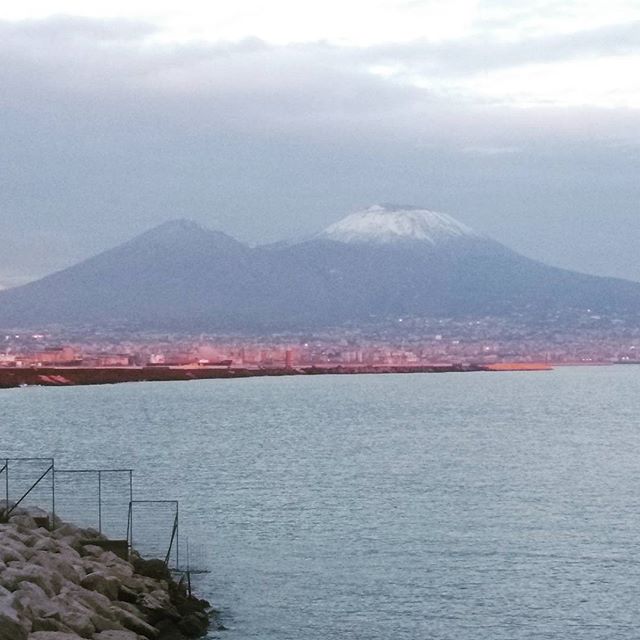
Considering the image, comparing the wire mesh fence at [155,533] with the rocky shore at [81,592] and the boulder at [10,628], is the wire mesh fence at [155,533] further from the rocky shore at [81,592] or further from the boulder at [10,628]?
the boulder at [10,628]

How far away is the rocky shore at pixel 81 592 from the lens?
20.1 metres

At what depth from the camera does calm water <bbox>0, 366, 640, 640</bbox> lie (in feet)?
88.5

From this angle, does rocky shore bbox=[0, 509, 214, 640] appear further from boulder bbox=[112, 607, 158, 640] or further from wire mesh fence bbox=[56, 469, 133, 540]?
wire mesh fence bbox=[56, 469, 133, 540]

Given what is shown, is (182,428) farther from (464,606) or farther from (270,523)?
(464,606)

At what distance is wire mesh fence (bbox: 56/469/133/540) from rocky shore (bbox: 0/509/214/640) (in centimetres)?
233

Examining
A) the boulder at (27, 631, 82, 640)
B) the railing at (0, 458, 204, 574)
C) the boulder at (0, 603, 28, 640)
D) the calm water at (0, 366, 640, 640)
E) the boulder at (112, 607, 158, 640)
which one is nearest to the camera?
the boulder at (0, 603, 28, 640)

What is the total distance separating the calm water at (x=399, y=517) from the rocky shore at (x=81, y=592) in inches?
52.8

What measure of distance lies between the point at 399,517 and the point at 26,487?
11.1m

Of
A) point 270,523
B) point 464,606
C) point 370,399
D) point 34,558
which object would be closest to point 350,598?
point 464,606

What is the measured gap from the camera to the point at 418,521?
1578 inches

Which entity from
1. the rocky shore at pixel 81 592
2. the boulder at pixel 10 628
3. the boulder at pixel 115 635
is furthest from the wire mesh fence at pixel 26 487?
the boulder at pixel 10 628

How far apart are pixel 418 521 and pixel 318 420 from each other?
6181cm

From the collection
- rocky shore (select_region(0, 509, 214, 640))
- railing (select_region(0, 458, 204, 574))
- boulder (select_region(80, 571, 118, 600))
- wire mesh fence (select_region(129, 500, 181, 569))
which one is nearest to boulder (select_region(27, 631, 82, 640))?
rocky shore (select_region(0, 509, 214, 640))

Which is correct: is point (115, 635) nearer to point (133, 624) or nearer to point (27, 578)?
point (133, 624)
